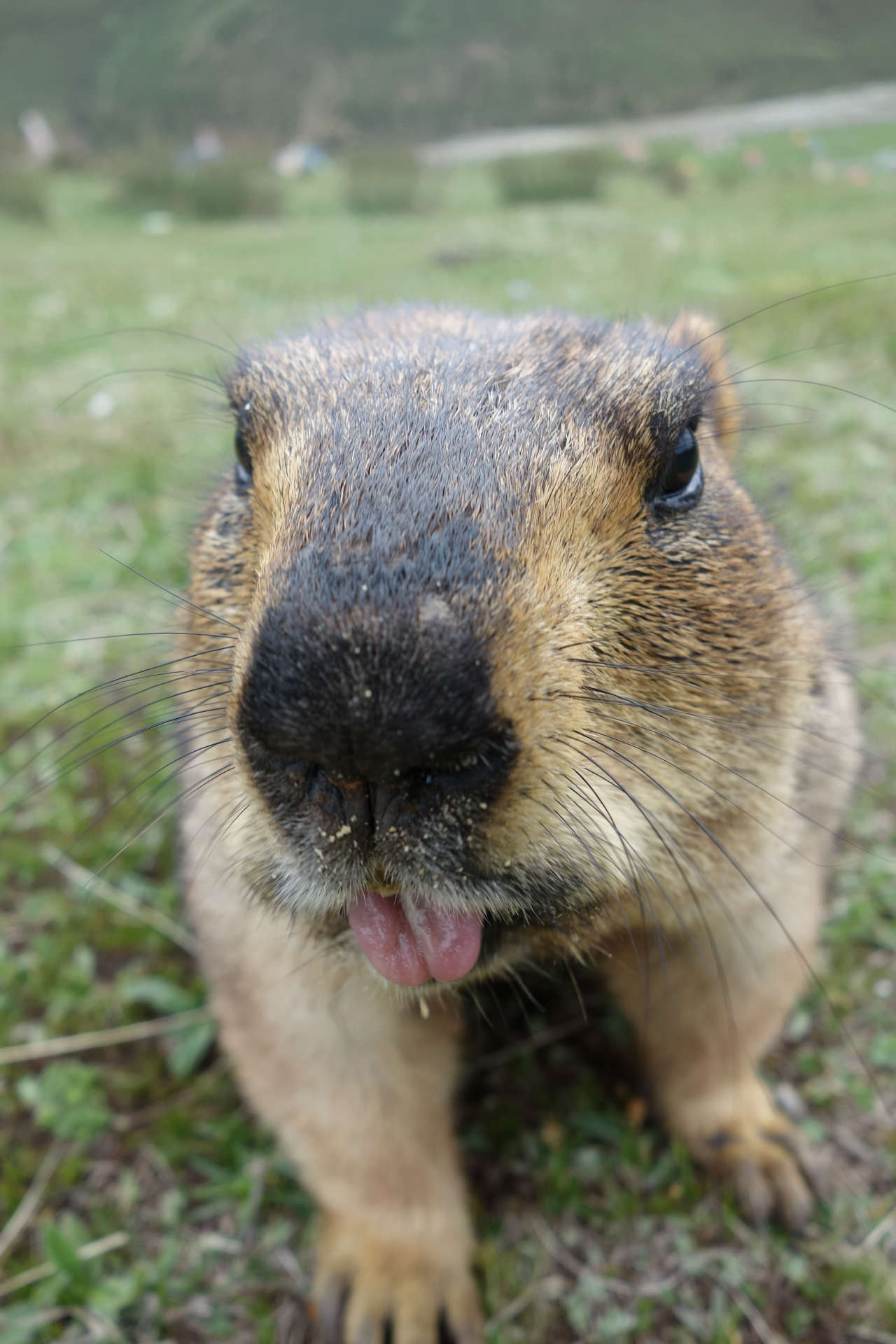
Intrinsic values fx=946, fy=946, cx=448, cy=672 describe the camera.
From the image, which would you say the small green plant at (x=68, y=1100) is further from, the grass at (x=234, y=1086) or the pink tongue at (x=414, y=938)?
the pink tongue at (x=414, y=938)

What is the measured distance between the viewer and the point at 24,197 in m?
20.4

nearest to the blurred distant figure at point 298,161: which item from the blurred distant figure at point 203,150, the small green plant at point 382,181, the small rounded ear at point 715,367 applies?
the small green plant at point 382,181

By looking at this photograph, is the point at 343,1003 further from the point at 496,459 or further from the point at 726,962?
the point at 496,459

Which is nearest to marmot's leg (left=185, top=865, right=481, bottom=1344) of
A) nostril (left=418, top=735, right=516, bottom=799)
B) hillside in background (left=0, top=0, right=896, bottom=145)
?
nostril (left=418, top=735, right=516, bottom=799)

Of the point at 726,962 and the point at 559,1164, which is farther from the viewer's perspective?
the point at 559,1164

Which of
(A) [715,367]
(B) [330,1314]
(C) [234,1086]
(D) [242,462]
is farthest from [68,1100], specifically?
(A) [715,367]

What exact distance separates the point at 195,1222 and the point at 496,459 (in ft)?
7.46

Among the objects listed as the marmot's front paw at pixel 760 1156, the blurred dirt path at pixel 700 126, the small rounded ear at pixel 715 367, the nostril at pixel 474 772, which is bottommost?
the marmot's front paw at pixel 760 1156

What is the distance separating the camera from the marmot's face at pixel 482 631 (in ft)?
4.43

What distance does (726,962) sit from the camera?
8.25 feet

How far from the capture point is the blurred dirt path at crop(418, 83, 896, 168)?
17.1 metres

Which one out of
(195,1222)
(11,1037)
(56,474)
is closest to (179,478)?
(56,474)

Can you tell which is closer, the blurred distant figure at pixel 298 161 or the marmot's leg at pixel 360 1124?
the marmot's leg at pixel 360 1124

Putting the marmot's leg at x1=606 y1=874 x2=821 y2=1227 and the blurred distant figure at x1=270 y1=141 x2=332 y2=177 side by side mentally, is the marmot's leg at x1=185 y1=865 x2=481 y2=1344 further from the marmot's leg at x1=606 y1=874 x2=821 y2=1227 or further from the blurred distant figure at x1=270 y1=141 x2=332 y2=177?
the blurred distant figure at x1=270 y1=141 x2=332 y2=177
